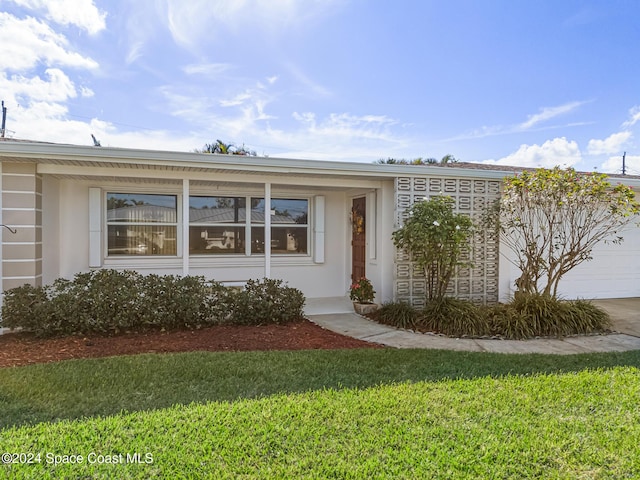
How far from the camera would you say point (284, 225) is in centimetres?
917

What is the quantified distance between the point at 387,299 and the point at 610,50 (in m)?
10.0

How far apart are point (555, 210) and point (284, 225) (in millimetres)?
5358

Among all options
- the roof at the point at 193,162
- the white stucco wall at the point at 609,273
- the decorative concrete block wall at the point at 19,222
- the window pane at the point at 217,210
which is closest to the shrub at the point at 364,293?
the roof at the point at 193,162

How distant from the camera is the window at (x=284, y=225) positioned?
9086 mm

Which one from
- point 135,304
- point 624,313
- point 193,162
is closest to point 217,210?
point 193,162

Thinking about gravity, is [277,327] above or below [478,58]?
below

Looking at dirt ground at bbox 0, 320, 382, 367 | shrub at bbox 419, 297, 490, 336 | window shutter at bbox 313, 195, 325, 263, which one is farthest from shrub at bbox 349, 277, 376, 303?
dirt ground at bbox 0, 320, 382, 367

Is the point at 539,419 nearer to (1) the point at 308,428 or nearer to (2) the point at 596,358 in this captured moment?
(1) the point at 308,428

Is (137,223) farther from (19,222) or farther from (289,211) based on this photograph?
(289,211)

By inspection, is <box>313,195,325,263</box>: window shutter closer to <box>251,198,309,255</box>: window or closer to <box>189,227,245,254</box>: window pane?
<box>251,198,309,255</box>: window

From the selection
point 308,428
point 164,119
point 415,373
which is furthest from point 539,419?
point 164,119

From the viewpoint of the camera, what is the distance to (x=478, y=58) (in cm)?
1203

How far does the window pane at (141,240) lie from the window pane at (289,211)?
7.21 ft

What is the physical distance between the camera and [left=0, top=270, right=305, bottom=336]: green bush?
5.57 metres
